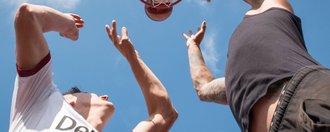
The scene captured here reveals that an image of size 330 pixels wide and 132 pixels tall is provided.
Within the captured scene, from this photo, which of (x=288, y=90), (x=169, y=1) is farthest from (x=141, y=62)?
(x=169, y=1)

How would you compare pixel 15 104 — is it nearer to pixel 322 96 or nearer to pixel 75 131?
pixel 75 131

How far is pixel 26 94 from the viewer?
315 cm

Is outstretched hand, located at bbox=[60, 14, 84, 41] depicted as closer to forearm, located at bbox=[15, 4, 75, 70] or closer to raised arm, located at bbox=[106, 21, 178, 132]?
forearm, located at bbox=[15, 4, 75, 70]

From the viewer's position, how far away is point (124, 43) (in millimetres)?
3945

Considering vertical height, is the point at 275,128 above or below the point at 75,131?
above

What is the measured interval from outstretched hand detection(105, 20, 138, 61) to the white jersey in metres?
0.86

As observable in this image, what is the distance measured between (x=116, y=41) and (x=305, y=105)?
8.21 feet

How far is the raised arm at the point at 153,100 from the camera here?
340 centimetres

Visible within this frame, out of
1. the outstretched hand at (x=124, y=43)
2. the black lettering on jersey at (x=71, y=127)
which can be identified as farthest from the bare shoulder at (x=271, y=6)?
the black lettering on jersey at (x=71, y=127)

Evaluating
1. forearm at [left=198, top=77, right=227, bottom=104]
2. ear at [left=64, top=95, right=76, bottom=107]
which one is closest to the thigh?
forearm at [left=198, top=77, right=227, bottom=104]

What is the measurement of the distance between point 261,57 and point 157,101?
1.36 m

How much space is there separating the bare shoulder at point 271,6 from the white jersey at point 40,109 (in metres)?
1.61

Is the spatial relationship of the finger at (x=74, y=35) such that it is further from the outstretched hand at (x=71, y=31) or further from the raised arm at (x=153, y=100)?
the raised arm at (x=153, y=100)

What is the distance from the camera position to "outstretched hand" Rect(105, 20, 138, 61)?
3.86 m
